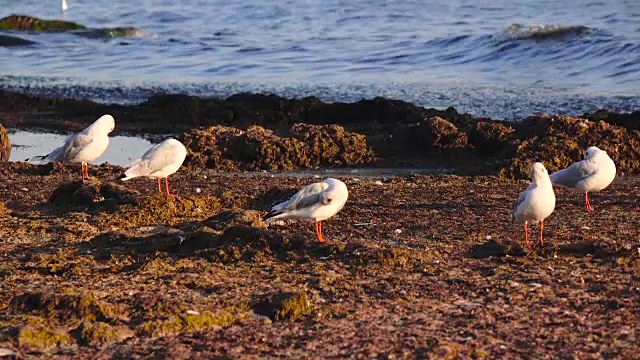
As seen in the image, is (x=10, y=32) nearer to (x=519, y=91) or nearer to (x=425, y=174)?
(x=519, y=91)

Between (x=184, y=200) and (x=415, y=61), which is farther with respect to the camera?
(x=415, y=61)

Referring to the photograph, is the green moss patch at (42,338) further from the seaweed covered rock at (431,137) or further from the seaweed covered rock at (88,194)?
the seaweed covered rock at (431,137)

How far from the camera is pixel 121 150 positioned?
13.5 metres

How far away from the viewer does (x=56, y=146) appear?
13.8 m

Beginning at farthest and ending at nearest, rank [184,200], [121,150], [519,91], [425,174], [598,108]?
1. [519,91]
2. [598,108]
3. [121,150]
4. [425,174]
5. [184,200]

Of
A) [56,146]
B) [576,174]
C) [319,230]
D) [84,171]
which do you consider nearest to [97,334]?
[319,230]

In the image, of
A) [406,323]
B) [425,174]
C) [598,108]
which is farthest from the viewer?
[598,108]

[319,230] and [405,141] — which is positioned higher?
[319,230]

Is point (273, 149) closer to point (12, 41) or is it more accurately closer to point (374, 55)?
point (374, 55)

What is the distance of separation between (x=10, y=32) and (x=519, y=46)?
14579 millimetres

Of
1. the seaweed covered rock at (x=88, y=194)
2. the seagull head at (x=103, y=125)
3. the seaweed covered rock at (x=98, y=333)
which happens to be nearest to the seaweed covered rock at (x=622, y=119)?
the seagull head at (x=103, y=125)

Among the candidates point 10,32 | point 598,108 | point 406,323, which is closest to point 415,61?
point 598,108

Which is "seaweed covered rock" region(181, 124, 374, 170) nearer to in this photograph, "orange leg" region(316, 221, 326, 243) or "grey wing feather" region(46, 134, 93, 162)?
"grey wing feather" region(46, 134, 93, 162)

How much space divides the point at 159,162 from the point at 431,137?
13.0ft
